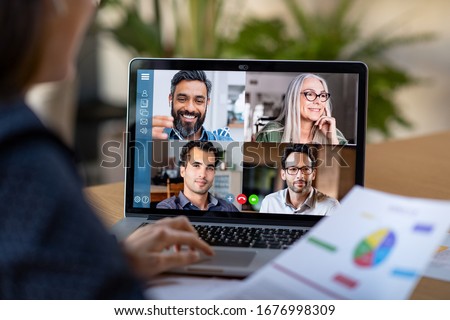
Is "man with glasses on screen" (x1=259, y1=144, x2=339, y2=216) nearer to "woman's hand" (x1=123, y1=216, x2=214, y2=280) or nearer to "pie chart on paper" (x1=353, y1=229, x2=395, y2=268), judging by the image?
"woman's hand" (x1=123, y1=216, x2=214, y2=280)

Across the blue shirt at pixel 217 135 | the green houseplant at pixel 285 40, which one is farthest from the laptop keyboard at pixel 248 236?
the green houseplant at pixel 285 40

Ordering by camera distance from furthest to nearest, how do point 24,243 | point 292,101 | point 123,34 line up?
point 123,34, point 292,101, point 24,243

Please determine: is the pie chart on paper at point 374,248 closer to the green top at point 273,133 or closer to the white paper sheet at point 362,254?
the white paper sheet at point 362,254

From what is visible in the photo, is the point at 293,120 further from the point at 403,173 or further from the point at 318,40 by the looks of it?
the point at 318,40

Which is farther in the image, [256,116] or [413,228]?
[256,116]

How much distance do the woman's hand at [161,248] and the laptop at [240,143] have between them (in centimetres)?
21

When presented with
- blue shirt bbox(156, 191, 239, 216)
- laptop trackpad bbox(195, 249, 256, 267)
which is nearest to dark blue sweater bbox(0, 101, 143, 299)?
laptop trackpad bbox(195, 249, 256, 267)

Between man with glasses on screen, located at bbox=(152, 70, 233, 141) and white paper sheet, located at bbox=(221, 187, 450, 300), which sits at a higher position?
man with glasses on screen, located at bbox=(152, 70, 233, 141)

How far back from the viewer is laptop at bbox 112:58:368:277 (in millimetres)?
1216

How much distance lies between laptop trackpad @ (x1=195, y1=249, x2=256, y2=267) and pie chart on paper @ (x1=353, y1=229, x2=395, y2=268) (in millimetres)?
252

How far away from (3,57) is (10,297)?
0.70 feet
